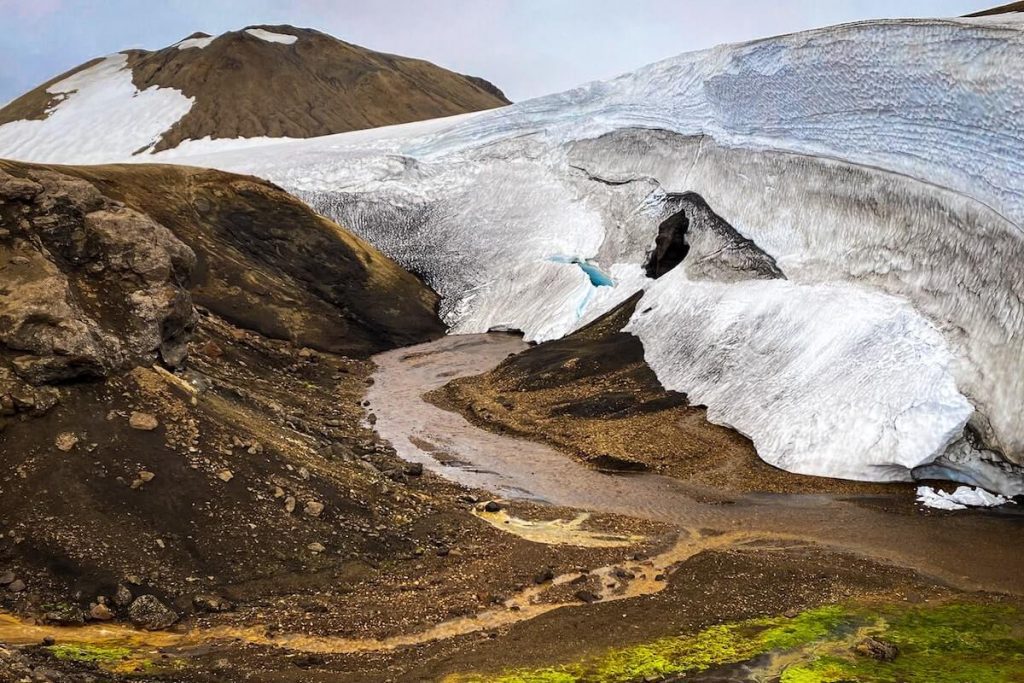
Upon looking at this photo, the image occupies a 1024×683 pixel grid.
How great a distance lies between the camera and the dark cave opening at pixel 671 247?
79.4ft

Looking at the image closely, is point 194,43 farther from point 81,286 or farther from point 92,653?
Result: point 92,653

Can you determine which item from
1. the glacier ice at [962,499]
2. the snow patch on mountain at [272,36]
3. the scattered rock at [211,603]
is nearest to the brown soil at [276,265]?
the scattered rock at [211,603]

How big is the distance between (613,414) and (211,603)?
1101 cm

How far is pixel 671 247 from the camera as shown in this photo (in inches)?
958

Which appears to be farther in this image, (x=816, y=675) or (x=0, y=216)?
(x=0, y=216)

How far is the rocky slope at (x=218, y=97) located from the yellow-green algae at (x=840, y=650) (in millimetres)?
57737

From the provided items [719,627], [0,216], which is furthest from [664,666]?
[0,216]

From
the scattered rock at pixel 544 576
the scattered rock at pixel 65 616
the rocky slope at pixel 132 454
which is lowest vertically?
the scattered rock at pixel 544 576

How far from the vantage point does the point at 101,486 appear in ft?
32.2

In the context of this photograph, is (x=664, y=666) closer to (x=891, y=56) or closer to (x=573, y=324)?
(x=891, y=56)

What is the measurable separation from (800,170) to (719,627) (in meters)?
14.2

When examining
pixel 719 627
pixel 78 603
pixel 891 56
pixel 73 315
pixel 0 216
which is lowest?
pixel 719 627

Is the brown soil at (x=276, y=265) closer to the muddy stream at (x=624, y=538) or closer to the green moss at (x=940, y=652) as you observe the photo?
the muddy stream at (x=624, y=538)

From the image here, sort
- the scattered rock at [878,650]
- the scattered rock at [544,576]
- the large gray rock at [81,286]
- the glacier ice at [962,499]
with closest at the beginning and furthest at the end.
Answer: the scattered rock at [878,650], the scattered rock at [544,576], the large gray rock at [81,286], the glacier ice at [962,499]
